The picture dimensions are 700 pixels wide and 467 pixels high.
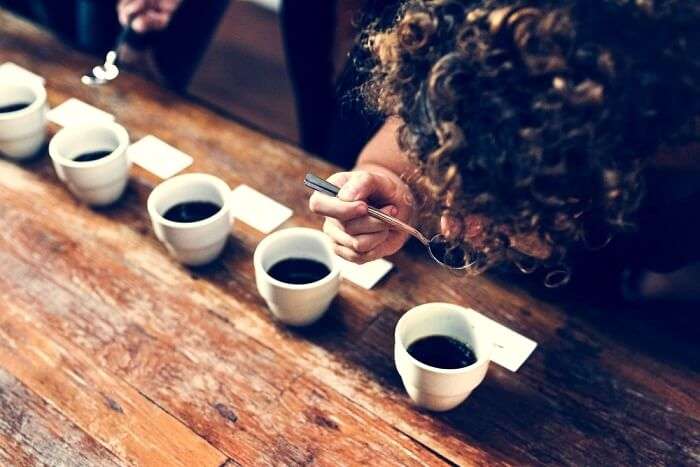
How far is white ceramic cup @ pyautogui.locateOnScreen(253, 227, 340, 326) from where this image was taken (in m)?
1.12

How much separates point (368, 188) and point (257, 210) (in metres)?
0.27

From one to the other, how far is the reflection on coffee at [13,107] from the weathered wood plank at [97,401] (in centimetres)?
49

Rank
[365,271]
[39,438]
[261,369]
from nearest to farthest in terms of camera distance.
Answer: [39,438] → [261,369] → [365,271]

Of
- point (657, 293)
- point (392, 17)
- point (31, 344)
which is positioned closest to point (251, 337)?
point (31, 344)

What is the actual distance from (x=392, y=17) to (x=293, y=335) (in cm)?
52

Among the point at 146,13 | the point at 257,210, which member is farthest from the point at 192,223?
the point at 146,13

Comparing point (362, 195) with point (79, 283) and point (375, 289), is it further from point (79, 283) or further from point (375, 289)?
A: point (79, 283)

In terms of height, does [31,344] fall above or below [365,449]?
below

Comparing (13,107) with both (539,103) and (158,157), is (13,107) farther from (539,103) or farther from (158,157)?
(539,103)

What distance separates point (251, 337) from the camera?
1.17 metres

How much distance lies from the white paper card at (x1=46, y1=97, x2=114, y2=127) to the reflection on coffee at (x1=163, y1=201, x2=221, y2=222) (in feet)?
1.22

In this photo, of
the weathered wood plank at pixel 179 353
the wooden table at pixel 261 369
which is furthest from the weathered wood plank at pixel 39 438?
the weathered wood plank at pixel 179 353

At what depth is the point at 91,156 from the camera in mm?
1395

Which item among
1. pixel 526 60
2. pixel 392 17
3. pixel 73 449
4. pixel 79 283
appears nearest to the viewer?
pixel 526 60
